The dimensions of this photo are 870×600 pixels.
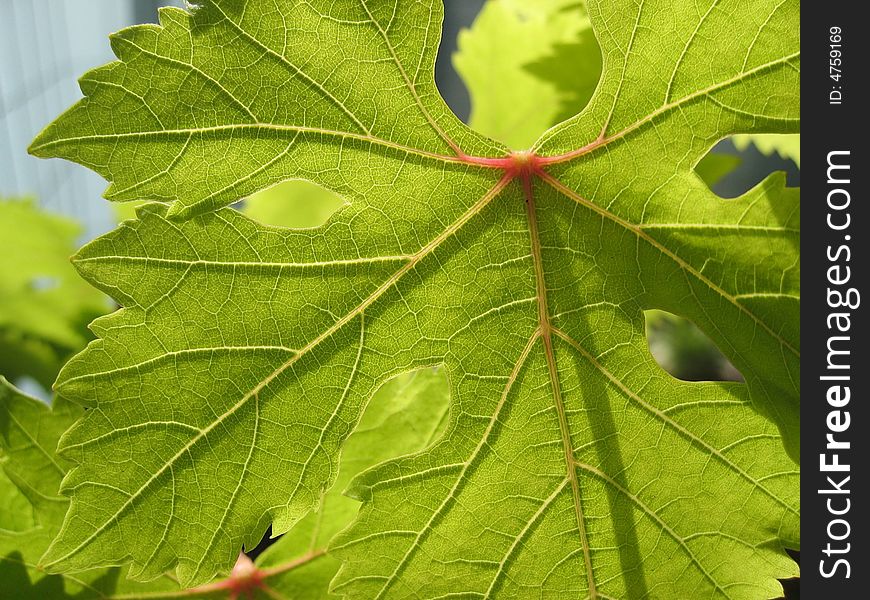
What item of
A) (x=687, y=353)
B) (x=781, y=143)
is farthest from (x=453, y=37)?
(x=781, y=143)

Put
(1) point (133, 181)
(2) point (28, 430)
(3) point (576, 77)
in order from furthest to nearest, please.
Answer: (3) point (576, 77) < (2) point (28, 430) < (1) point (133, 181)

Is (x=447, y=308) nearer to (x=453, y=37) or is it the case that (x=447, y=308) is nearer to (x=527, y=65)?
(x=527, y=65)

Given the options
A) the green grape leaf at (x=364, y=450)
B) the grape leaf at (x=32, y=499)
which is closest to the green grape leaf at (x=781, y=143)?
the green grape leaf at (x=364, y=450)

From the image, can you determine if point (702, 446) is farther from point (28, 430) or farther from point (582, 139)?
point (28, 430)

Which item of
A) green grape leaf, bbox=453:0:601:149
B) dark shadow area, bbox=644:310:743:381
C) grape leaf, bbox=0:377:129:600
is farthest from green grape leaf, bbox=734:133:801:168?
dark shadow area, bbox=644:310:743:381
